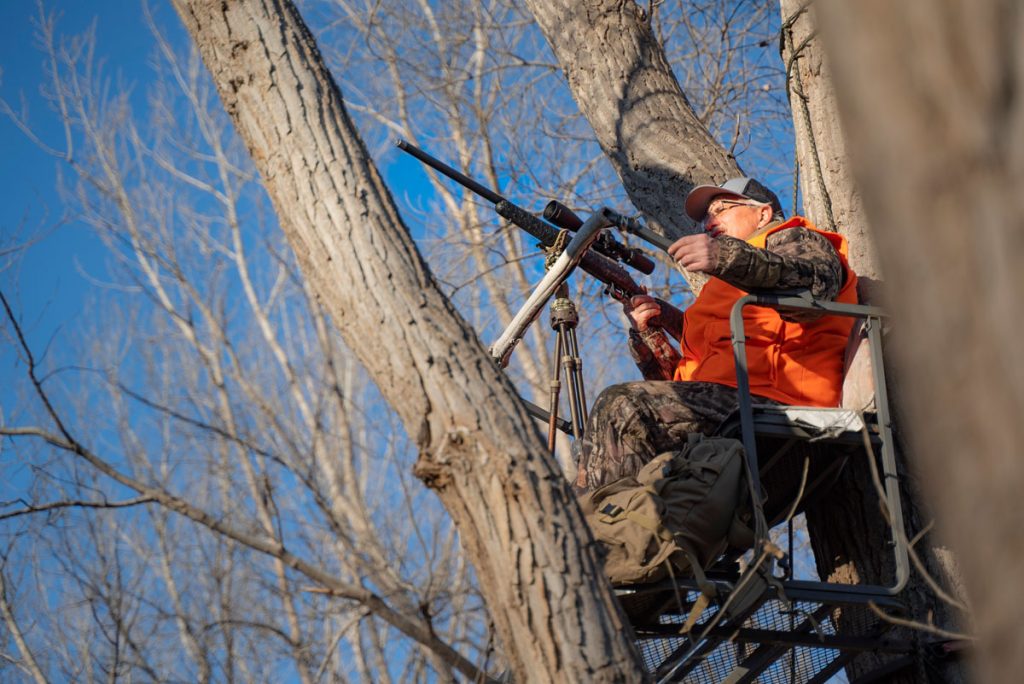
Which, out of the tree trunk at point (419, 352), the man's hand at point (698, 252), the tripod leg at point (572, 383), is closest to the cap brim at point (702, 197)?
the tripod leg at point (572, 383)

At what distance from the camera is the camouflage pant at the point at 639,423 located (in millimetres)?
3086

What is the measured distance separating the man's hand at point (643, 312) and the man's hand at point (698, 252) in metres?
0.86

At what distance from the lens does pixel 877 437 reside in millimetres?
2996

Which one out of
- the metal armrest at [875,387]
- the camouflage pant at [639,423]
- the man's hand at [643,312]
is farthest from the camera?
the man's hand at [643,312]

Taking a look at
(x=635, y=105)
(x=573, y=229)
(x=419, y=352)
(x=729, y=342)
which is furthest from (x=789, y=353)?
(x=635, y=105)

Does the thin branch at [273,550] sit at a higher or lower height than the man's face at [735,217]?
lower

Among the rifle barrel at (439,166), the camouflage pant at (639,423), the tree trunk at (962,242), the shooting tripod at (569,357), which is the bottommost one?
the tree trunk at (962,242)

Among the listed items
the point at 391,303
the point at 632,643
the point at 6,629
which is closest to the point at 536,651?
the point at 632,643

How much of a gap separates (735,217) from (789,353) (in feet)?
1.87

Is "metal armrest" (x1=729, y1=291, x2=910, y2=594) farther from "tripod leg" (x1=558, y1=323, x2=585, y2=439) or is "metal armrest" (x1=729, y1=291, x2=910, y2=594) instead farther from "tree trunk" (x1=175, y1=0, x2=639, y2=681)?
"tree trunk" (x1=175, y1=0, x2=639, y2=681)

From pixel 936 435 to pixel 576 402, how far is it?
2596mm

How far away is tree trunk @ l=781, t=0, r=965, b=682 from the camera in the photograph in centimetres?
337

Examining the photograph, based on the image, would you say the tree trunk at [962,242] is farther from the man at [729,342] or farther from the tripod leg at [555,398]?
the tripod leg at [555,398]

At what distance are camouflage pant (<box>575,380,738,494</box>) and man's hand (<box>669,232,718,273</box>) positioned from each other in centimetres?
39
